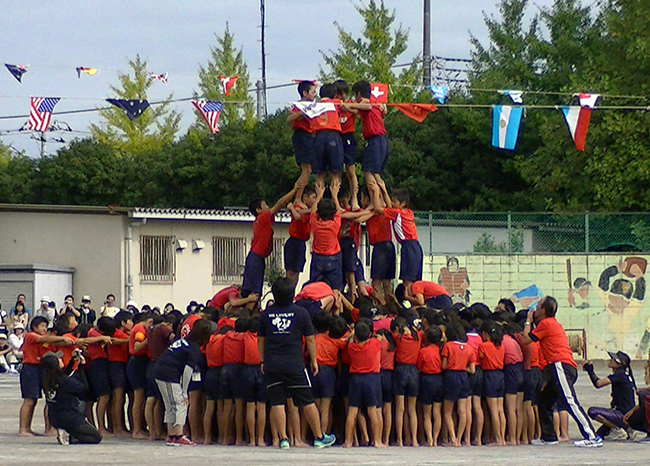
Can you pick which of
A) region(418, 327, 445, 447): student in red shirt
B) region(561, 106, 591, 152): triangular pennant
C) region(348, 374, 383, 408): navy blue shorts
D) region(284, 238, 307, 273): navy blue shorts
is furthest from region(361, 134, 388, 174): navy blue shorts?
region(561, 106, 591, 152): triangular pennant

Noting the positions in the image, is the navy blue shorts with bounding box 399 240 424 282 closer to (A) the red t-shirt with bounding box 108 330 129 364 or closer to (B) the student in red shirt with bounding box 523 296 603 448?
(B) the student in red shirt with bounding box 523 296 603 448

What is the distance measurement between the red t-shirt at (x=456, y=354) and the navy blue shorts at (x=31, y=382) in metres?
5.53

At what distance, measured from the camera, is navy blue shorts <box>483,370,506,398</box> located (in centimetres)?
1534

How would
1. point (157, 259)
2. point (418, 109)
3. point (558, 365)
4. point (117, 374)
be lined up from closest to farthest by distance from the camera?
point (558, 365)
point (117, 374)
point (418, 109)
point (157, 259)

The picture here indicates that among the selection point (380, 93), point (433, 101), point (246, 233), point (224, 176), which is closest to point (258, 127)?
point (224, 176)

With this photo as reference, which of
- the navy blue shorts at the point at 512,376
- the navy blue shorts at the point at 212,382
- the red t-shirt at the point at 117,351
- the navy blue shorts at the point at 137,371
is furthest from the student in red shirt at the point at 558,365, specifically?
the red t-shirt at the point at 117,351

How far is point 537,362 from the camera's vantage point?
1582 centimetres

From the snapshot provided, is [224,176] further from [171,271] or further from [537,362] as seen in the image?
[537,362]

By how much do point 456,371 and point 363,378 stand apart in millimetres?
1304

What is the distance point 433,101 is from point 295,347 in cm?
3670

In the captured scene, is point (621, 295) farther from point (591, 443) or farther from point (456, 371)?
point (456, 371)

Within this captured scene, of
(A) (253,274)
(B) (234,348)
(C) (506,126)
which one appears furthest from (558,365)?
(C) (506,126)

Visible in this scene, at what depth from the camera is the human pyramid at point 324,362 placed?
47.5ft

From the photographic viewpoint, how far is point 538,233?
30438mm
